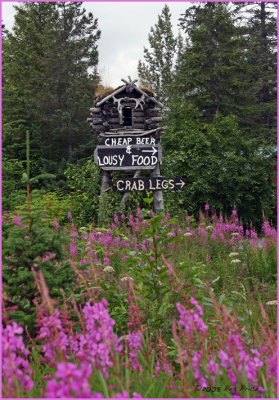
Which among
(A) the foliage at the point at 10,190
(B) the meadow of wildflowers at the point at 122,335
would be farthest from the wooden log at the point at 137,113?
(B) the meadow of wildflowers at the point at 122,335

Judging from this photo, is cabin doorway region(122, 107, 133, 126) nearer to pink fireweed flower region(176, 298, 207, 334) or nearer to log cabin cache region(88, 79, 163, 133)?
log cabin cache region(88, 79, 163, 133)

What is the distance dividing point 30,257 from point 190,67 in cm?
1623

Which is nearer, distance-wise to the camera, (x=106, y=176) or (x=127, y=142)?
(x=127, y=142)

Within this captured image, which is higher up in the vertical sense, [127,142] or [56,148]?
[56,148]

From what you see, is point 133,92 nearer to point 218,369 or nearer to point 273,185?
point 273,185

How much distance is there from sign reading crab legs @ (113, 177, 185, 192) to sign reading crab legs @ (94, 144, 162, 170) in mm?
678

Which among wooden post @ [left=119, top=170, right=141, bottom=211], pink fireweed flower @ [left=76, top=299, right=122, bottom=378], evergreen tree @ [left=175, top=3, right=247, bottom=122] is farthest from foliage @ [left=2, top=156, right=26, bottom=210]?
evergreen tree @ [left=175, top=3, right=247, bottom=122]

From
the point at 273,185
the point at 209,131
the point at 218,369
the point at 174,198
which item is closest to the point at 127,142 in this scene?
the point at 174,198

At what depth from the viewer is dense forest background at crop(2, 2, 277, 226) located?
41.0 ft

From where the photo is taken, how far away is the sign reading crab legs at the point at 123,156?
30.5ft

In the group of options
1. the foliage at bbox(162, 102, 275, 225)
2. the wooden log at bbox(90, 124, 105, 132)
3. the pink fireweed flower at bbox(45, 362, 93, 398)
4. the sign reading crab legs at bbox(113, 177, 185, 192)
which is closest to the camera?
the pink fireweed flower at bbox(45, 362, 93, 398)

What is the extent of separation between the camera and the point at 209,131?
1336cm

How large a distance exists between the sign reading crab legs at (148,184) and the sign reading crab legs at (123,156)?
68 centimetres

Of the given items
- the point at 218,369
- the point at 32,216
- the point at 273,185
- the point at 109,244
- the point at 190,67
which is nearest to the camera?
the point at 218,369
